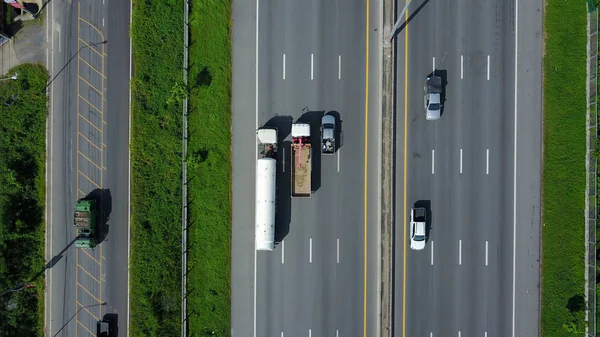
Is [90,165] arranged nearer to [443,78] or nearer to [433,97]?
[433,97]

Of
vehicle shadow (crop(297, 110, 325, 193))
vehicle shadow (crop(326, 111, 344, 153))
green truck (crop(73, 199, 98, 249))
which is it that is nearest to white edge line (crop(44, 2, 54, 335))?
green truck (crop(73, 199, 98, 249))

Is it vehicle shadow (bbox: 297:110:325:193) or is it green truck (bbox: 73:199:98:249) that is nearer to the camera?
green truck (bbox: 73:199:98:249)

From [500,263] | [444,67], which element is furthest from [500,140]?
[500,263]

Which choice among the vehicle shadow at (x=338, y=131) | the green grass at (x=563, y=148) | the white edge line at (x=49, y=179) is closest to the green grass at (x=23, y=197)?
the white edge line at (x=49, y=179)

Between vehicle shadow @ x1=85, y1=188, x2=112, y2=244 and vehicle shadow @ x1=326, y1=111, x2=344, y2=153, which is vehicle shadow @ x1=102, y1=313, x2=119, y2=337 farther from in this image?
vehicle shadow @ x1=326, y1=111, x2=344, y2=153

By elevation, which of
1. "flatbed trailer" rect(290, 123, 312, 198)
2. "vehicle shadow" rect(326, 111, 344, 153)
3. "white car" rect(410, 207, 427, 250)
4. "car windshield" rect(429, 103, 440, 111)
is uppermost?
"car windshield" rect(429, 103, 440, 111)

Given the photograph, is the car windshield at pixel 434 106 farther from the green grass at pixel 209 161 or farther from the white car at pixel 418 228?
the green grass at pixel 209 161
